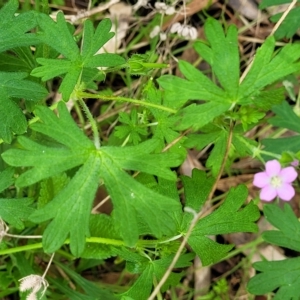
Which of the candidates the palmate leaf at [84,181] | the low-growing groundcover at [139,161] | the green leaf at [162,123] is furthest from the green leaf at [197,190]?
the palmate leaf at [84,181]

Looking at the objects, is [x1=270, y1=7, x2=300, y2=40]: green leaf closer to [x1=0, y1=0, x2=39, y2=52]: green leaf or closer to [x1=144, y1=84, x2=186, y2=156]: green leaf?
[x1=144, y1=84, x2=186, y2=156]: green leaf

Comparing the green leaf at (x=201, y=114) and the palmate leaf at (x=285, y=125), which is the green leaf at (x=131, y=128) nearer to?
the green leaf at (x=201, y=114)

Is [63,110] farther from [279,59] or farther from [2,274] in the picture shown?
[2,274]

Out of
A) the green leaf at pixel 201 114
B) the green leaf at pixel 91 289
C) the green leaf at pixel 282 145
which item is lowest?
the green leaf at pixel 91 289

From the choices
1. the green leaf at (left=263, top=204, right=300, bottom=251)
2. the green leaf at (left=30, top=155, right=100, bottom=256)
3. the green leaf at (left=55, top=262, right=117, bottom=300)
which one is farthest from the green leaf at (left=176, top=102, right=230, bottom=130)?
the green leaf at (left=55, top=262, right=117, bottom=300)

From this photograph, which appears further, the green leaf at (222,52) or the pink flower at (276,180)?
the green leaf at (222,52)

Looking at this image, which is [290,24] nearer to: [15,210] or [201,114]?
[201,114]

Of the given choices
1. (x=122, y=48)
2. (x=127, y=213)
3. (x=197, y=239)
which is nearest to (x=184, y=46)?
(x=122, y=48)
